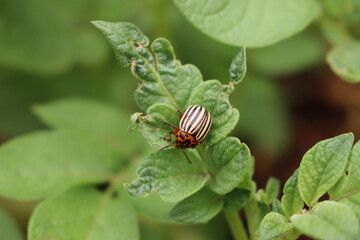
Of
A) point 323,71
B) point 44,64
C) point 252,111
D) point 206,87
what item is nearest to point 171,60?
point 206,87

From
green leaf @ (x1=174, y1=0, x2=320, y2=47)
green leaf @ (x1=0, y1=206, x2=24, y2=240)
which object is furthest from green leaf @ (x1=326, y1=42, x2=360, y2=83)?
green leaf @ (x1=0, y1=206, x2=24, y2=240)

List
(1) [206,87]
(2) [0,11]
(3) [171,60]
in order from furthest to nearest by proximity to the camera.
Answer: (2) [0,11] → (3) [171,60] → (1) [206,87]

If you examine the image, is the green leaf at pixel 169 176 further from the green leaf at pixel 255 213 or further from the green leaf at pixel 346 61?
the green leaf at pixel 346 61

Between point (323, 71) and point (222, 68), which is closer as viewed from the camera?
point (222, 68)

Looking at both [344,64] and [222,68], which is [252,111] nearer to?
[222,68]

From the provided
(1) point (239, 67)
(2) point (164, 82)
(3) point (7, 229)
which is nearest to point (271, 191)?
(1) point (239, 67)

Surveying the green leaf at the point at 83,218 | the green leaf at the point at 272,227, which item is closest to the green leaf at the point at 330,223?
the green leaf at the point at 272,227
